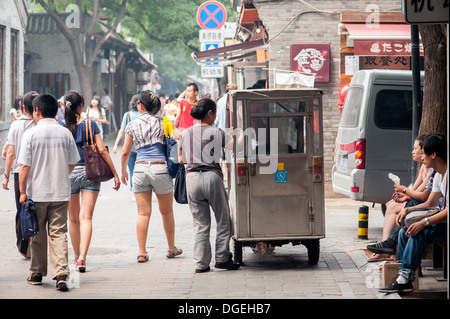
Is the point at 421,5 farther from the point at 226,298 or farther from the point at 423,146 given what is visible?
the point at 226,298

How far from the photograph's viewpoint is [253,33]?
2159 centimetres

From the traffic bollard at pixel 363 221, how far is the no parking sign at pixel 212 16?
11998mm

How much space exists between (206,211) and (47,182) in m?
1.72

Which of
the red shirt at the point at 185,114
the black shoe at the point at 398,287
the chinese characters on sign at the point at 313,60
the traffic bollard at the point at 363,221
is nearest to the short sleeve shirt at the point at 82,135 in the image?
the black shoe at the point at 398,287

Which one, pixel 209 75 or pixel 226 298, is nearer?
pixel 226 298

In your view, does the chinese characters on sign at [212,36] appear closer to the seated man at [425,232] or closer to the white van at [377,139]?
the white van at [377,139]

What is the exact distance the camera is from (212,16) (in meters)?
21.1

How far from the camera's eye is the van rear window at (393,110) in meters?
11.6

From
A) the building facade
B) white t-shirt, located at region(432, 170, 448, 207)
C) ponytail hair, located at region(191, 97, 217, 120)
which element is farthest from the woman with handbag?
the building facade

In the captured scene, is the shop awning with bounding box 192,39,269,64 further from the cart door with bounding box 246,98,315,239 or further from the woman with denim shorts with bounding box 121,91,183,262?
the cart door with bounding box 246,98,315,239

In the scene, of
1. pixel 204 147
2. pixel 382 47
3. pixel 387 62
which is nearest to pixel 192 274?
pixel 204 147

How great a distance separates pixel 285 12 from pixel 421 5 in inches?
379

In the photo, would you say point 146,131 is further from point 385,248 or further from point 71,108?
point 385,248

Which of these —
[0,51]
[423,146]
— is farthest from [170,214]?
[0,51]
